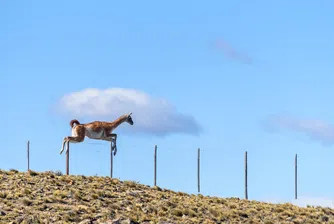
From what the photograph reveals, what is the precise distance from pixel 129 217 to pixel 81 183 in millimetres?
6014

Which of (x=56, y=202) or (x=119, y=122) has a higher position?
(x=119, y=122)

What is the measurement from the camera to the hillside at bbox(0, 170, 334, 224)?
36094mm

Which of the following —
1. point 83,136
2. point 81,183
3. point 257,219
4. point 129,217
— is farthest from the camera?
point 83,136

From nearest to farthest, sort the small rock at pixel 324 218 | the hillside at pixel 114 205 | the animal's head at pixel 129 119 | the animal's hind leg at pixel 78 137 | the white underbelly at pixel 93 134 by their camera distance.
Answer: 1. the hillside at pixel 114 205
2. the small rock at pixel 324 218
3. the animal's hind leg at pixel 78 137
4. the white underbelly at pixel 93 134
5. the animal's head at pixel 129 119

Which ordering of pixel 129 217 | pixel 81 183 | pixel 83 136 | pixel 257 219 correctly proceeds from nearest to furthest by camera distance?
A: 1. pixel 129 217
2. pixel 257 219
3. pixel 81 183
4. pixel 83 136

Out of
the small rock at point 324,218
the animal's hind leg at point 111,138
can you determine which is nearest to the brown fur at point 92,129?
the animal's hind leg at point 111,138

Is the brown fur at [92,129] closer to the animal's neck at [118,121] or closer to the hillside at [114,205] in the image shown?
the animal's neck at [118,121]

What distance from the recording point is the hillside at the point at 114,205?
3609cm

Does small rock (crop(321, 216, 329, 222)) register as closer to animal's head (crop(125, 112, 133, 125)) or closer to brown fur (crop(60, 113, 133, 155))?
brown fur (crop(60, 113, 133, 155))

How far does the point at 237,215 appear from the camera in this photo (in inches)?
1524

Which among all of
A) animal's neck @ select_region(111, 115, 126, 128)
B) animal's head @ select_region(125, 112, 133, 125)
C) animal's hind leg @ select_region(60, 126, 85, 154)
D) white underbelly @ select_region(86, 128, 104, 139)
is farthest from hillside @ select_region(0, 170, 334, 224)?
animal's head @ select_region(125, 112, 133, 125)

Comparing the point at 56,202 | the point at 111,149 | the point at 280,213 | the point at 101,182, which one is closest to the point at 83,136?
the point at 111,149

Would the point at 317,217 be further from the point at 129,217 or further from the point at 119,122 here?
the point at 119,122

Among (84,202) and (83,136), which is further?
(83,136)
